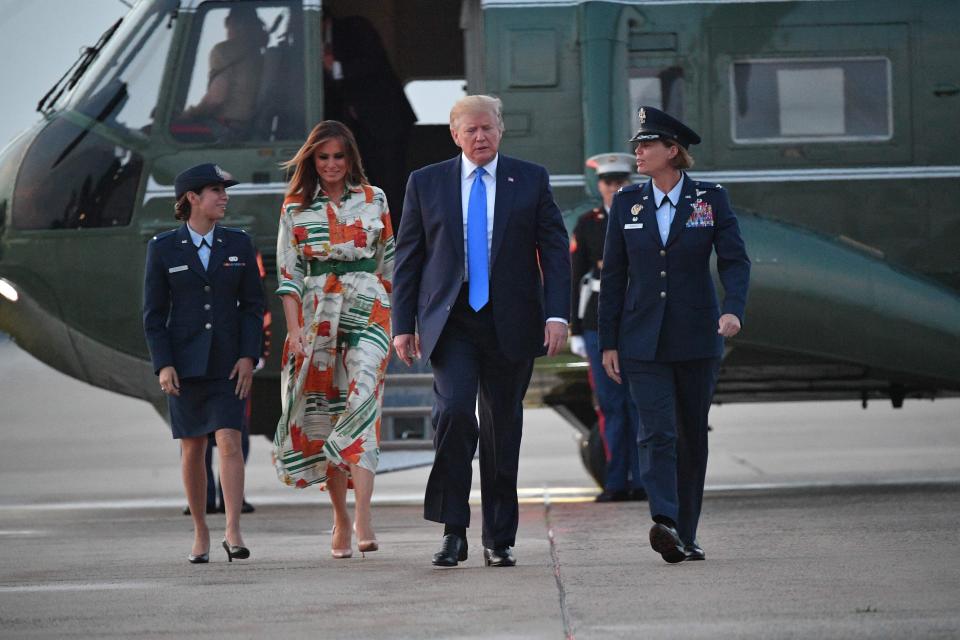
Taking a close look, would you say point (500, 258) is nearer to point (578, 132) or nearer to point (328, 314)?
point (328, 314)

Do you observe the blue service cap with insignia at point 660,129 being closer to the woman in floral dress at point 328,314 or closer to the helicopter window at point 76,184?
the woman in floral dress at point 328,314

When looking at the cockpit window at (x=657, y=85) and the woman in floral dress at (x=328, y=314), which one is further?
the cockpit window at (x=657, y=85)

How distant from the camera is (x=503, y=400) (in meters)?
6.54

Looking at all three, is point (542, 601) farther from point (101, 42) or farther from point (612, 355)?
point (101, 42)

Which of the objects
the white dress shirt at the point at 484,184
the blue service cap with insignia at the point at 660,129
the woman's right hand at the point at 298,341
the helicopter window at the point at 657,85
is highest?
the helicopter window at the point at 657,85

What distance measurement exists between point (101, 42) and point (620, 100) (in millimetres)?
3163

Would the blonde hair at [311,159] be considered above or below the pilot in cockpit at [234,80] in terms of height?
below

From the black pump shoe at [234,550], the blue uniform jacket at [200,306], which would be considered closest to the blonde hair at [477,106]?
the blue uniform jacket at [200,306]

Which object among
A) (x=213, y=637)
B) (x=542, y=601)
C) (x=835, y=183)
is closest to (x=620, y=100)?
(x=835, y=183)

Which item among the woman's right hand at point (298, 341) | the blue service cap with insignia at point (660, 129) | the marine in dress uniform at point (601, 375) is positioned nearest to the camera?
the blue service cap with insignia at point (660, 129)

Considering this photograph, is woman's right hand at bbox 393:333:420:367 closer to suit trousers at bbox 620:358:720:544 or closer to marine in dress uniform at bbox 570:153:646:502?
suit trousers at bbox 620:358:720:544

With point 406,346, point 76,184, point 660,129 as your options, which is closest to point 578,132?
point 76,184

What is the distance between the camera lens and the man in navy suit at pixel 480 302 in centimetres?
643

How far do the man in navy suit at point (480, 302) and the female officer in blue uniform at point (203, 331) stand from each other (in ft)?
2.80
